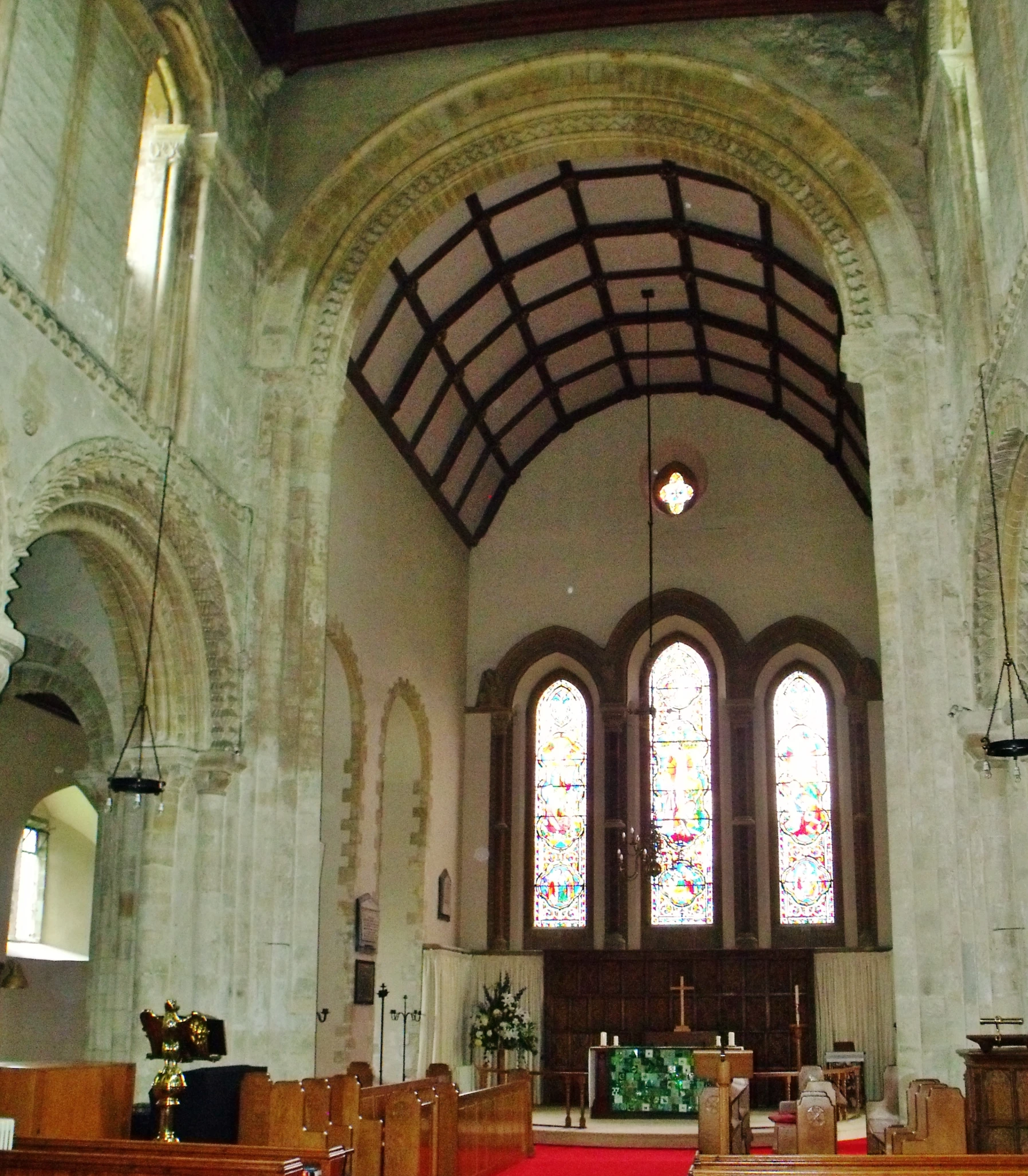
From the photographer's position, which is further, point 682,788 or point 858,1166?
point 682,788

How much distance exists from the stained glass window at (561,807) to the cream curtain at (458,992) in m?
0.72

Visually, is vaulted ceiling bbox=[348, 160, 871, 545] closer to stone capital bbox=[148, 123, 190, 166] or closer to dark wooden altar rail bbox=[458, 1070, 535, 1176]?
stone capital bbox=[148, 123, 190, 166]

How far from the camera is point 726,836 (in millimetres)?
18266

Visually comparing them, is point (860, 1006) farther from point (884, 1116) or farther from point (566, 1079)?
point (884, 1116)

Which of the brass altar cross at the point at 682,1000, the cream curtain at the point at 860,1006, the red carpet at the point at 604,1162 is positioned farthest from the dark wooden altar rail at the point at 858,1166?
the cream curtain at the point at 860,1006

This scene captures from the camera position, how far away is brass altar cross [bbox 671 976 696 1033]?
53.5 feet

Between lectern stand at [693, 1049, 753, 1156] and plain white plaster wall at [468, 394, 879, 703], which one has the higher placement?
plain white plaster wall at [468, 394, 879, 703]

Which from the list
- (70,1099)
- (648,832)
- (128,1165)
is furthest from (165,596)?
(648,832)

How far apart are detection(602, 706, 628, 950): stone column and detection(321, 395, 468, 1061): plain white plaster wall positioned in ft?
6.46

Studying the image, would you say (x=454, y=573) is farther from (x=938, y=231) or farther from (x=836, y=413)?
(x=938, y=231)

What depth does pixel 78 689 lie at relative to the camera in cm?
1094

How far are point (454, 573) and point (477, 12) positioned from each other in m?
8.76

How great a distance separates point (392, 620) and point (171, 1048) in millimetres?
9726

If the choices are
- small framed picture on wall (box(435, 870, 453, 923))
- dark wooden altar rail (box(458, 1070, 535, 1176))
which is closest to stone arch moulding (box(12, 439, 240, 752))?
dark wooden altar rail (box(458, 1070, 535, 1176))
